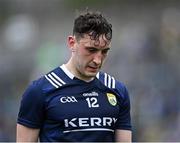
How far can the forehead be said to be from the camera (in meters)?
3.62

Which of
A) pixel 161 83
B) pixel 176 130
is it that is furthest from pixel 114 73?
pixel 176 130

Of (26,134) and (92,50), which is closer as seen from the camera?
(92,50)

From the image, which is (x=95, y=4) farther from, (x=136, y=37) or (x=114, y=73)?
(x=114, y=73)

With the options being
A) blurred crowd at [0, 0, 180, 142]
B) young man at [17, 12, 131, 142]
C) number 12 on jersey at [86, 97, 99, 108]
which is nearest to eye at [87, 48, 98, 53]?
young man at [17, 12, 131, 142]

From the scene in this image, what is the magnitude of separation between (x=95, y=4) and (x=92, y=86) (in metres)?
9.30

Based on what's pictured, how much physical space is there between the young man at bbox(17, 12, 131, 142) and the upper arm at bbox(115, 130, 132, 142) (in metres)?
0.05

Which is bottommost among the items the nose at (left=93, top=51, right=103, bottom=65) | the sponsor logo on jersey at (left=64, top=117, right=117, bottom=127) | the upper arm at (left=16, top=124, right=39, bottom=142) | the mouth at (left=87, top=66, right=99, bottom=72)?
the upper arm at (left=16, top=124, right=39, bottom=142)

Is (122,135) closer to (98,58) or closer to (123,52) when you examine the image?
(98,58)

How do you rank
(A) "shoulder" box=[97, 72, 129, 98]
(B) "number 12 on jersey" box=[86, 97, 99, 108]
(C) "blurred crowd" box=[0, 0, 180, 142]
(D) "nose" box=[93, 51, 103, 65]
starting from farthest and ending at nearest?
(C) "blurred crowd" box=[0, 0, 180, 142] < (A) "shoulder" box=[97, 72, 129, 98] < (B) "number 12 on jersey" box=[86, 97, 99, 108] < (D) "nose" box=[93, 51, 103, 65]

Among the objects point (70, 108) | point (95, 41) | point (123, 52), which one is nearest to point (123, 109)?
point (70, 108)

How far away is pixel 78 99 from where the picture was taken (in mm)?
3742

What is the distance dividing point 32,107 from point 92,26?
0.57m

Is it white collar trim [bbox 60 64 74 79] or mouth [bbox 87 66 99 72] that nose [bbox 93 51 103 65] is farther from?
white collar trim [bbox 60 64 74 79]

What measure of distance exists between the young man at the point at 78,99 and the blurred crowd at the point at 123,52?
476cm
